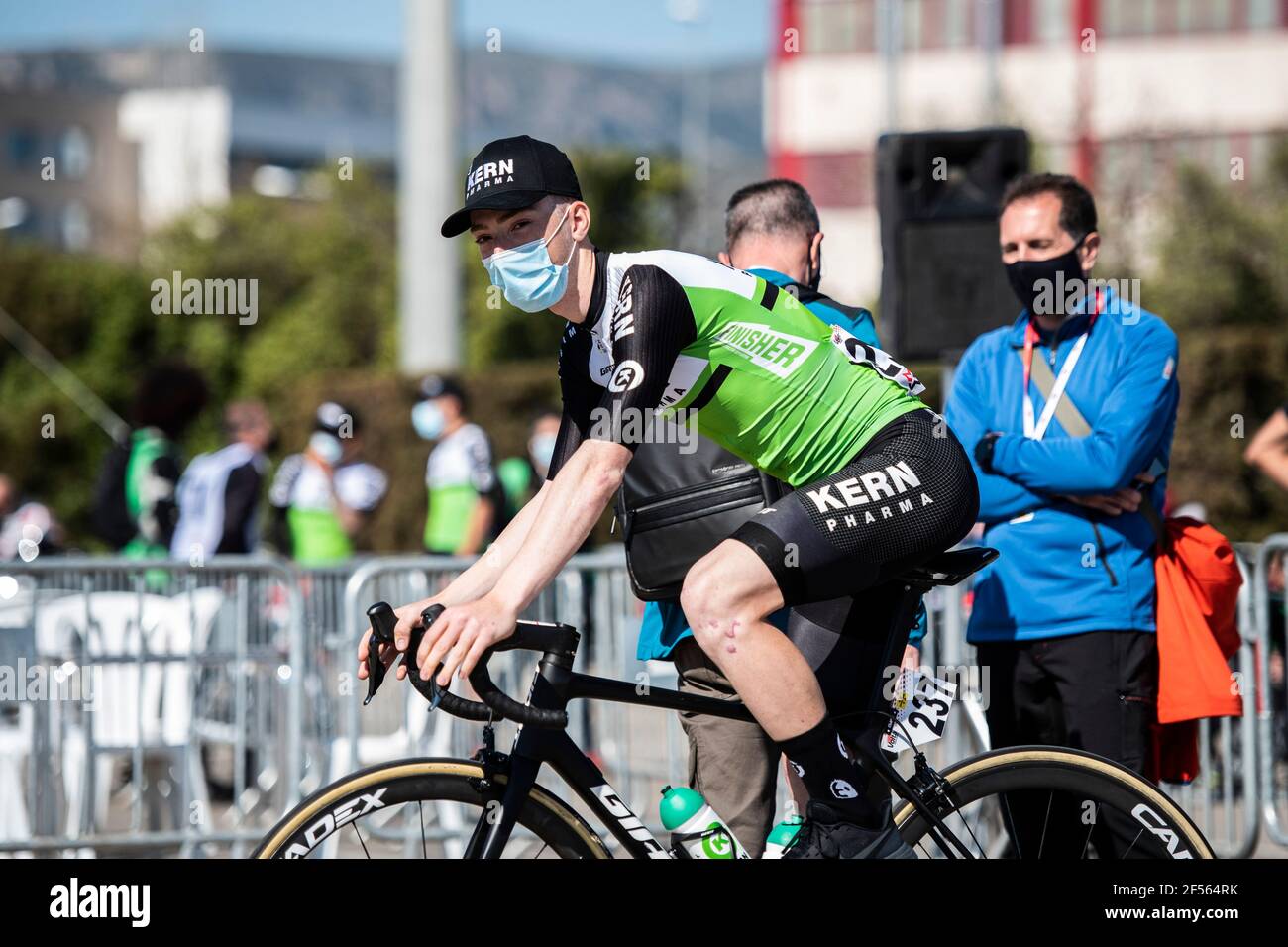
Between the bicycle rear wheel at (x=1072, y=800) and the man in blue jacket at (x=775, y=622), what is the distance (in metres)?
0.42

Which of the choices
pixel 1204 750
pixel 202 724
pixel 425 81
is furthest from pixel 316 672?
pixel 425 81

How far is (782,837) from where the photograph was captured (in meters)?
4.05

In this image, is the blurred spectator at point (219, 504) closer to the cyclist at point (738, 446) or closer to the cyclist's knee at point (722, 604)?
the cyclist at point (738, 446)

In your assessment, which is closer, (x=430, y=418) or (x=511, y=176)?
(x=511, y=176)

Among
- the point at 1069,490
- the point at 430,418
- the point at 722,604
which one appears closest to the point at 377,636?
the point at 722,604

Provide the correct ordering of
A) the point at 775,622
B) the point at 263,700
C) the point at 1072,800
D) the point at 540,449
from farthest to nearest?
the point at 540,449 → the point at 263,700 → the point at 775,622 → the point at 1072,800

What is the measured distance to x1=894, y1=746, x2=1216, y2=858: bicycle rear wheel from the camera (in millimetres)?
4270

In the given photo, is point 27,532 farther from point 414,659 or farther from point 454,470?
point 414,659

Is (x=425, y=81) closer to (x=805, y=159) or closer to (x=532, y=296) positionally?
(x=532, y=296)

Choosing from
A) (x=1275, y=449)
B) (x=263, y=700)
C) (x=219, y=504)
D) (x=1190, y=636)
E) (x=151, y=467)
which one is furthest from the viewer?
(x=219, y=504)

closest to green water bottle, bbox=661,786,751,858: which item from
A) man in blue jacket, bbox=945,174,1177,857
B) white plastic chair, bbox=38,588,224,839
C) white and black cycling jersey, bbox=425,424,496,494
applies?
man in blue jacket, bbox=945,174,1177,857

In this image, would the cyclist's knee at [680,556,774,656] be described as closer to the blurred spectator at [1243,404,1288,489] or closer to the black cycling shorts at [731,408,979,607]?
the black cycling shorts at [731,408,979,607]

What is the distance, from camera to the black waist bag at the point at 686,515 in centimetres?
451

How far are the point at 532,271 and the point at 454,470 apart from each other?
652 cm
